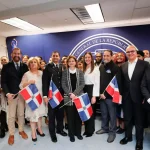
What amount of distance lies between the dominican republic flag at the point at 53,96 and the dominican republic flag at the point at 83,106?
0.35m

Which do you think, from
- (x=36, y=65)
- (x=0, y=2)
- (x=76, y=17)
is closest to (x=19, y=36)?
(x=76, y=17)

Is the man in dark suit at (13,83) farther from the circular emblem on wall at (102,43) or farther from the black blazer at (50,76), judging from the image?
the circular emblem on wall at (102,43)

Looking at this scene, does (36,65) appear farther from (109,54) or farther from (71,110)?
(109,54)

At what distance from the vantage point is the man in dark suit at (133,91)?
256cm

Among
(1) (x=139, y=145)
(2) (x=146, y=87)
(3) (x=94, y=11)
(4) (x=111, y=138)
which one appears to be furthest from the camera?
(3) (x=94, y=11)

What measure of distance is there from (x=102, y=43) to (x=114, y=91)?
146 inches

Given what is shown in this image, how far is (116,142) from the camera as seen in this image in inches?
116

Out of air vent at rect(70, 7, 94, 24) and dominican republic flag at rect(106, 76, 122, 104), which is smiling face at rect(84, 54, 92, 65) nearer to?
dominican republic flag at rect(106, 76, 122, 104)

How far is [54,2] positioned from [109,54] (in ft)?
4.86

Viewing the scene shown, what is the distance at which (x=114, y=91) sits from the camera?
286cm

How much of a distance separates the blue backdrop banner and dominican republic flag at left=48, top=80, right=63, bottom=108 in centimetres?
374

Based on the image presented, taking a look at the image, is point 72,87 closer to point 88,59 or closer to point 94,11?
point 88,59

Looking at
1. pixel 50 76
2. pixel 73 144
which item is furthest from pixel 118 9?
pixel 73 144

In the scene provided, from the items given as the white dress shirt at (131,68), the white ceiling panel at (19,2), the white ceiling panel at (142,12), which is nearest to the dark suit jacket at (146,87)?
the white dress shirt at (131,68)
